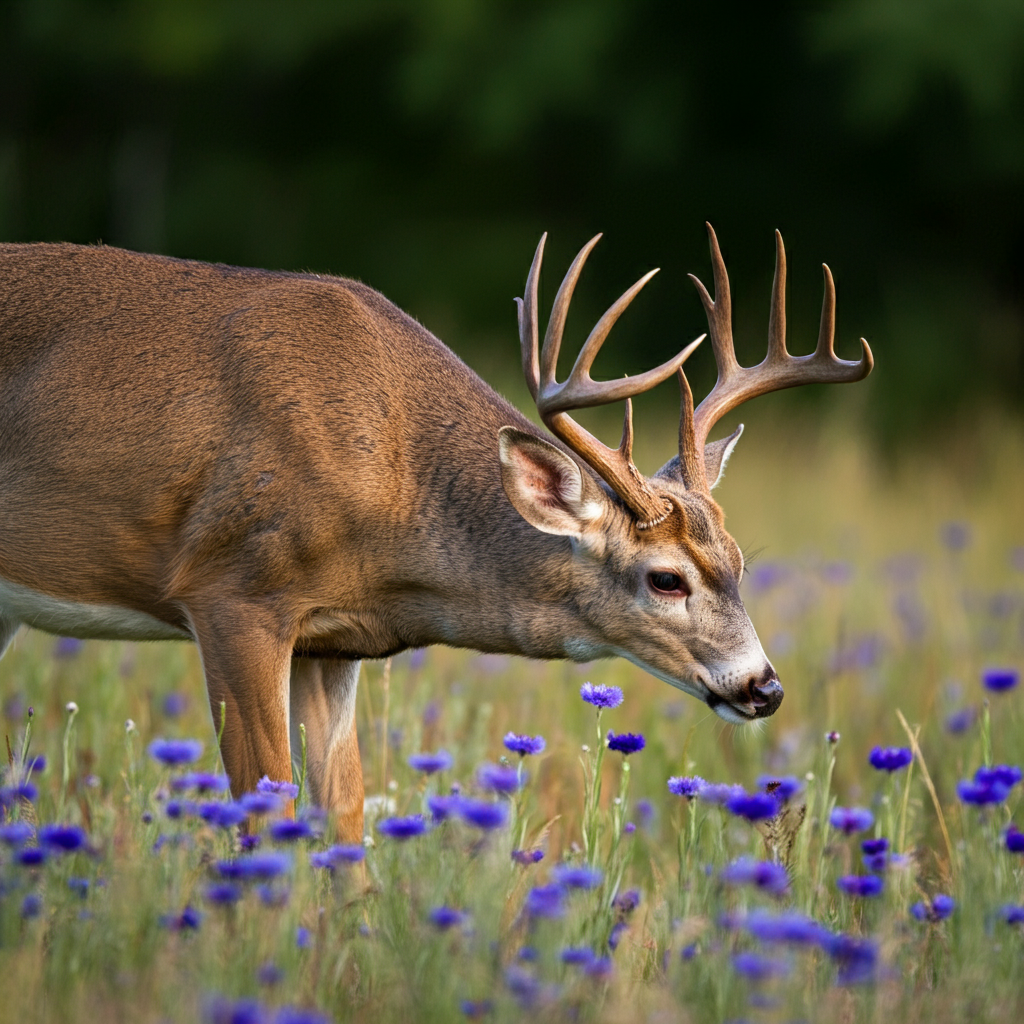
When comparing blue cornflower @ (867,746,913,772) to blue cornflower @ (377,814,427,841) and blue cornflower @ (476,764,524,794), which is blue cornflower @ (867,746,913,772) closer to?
blue cornflower @ (476,764,524,794)

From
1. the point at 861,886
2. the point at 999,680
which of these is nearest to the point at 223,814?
the point at 861,886

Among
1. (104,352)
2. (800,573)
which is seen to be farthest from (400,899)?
(800,573)

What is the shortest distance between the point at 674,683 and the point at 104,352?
160 centimetres

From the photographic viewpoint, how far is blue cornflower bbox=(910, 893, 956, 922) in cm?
257

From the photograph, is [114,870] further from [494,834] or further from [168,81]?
[168,81]

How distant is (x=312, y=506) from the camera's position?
341 centimetres

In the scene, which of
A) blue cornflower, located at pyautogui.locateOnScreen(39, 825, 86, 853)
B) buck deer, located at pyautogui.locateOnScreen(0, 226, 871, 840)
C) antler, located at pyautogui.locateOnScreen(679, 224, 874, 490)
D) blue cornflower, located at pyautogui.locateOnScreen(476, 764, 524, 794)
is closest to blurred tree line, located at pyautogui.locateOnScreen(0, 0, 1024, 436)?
antler, located at pyautogui.locateOnScreen(679, 224, 874, 490)

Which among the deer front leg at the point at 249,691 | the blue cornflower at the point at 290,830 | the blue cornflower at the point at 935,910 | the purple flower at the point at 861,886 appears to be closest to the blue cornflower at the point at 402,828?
the blue cornflower at the point at 290,830

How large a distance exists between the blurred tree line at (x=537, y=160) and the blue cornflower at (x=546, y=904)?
11.6 meters

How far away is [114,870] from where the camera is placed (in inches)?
88.2

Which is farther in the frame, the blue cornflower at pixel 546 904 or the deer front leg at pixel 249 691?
the deer front leg at pixel 249 691

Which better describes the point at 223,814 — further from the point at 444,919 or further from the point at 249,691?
the point at 249,691

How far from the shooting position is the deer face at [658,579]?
345 centimetres

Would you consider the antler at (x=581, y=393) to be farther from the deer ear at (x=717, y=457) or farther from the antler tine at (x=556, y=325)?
the deer ear at (x=717, y=457)
